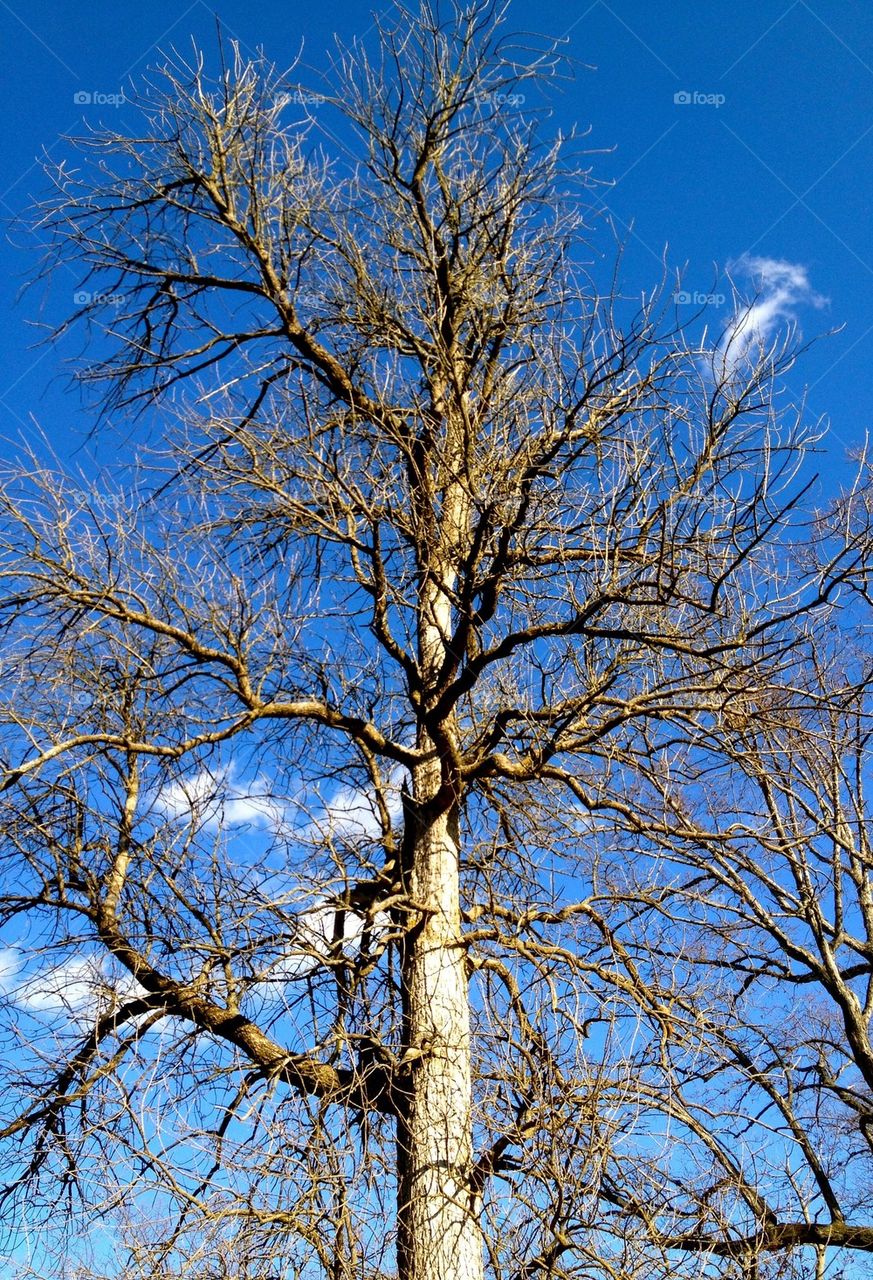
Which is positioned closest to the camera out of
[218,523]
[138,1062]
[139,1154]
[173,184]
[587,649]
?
[139,1154]

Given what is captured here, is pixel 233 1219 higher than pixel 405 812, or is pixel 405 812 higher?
pixel 405 812

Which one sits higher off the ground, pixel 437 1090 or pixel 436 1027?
pixel 436 1027

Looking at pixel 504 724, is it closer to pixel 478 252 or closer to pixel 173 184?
pixel 478 252

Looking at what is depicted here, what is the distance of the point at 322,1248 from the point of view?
337 centimetres

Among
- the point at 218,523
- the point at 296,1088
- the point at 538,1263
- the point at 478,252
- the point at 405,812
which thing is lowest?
the point at 538,1263

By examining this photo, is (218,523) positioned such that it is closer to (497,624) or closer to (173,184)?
(497,624)

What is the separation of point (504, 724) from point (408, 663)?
601 mm

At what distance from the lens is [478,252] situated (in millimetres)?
5332

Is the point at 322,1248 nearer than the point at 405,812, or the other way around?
the point at 322,1248

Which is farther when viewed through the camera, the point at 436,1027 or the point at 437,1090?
the point at 436,1027

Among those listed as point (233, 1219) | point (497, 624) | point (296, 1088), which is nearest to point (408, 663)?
point (497, 624)

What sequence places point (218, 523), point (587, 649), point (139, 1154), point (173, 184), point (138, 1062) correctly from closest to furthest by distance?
point (139, 1154) < point (138, 1062) < point (587, 649) < point (218, 523) < point (173, 184)

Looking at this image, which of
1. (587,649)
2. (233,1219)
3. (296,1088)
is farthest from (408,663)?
(233,1219)

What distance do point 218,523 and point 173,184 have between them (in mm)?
1687
